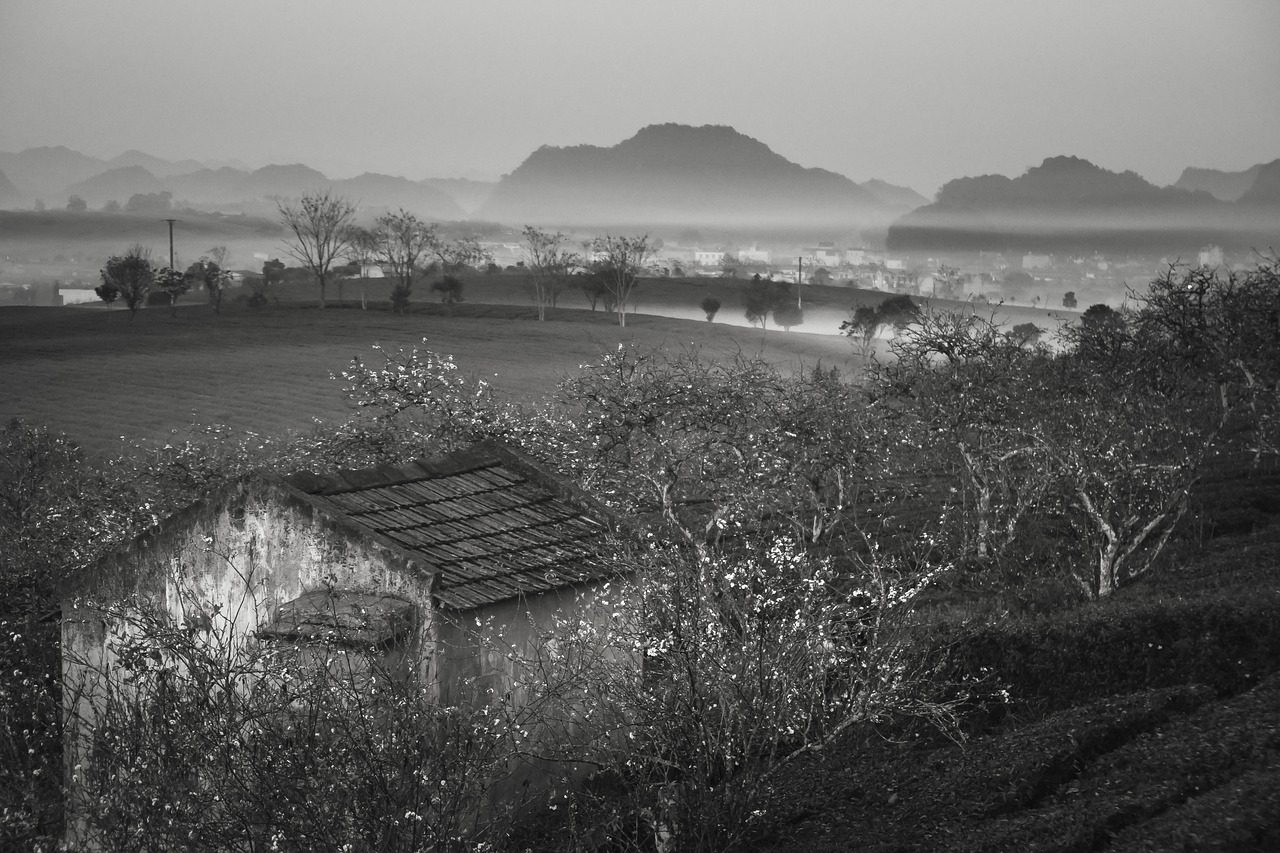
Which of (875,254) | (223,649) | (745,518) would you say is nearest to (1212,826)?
(223,649)

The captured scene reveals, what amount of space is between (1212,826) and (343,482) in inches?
259

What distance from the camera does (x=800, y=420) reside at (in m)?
19.1

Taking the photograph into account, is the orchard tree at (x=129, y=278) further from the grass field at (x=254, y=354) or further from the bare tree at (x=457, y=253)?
the bare tree at (x=457, y=253)

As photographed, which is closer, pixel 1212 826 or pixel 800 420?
pixel 1212 826

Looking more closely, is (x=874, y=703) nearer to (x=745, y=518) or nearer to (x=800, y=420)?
(x=745, y=518)

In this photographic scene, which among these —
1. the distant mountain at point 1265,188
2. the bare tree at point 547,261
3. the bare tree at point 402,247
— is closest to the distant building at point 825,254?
the bare tree at point 547,261

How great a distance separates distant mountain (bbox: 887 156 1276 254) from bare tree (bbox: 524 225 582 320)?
44.9 feet

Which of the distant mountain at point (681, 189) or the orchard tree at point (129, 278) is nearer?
the orchard tree at point (129, 278)

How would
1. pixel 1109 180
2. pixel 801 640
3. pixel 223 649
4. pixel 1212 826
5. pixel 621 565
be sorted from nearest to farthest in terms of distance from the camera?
1. pixel 1212 826
2. pixel 223 649
3. pixel 801 640
4. pixel 621 565
5. pixel 1109 180

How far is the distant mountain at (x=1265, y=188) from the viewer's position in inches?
1494

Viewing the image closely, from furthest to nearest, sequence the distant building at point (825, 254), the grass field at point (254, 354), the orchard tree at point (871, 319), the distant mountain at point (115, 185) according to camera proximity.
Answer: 1. the distant building at point (825, 254)
2. the orchard tree at point (871, 319)
3. the distant mountain at point (115, 185)
4. the grass field at point (254, 354)

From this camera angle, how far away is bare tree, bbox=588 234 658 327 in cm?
2875

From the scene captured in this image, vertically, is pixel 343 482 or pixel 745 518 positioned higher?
pixel 343 482

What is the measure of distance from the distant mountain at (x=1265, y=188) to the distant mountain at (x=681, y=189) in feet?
38.1
